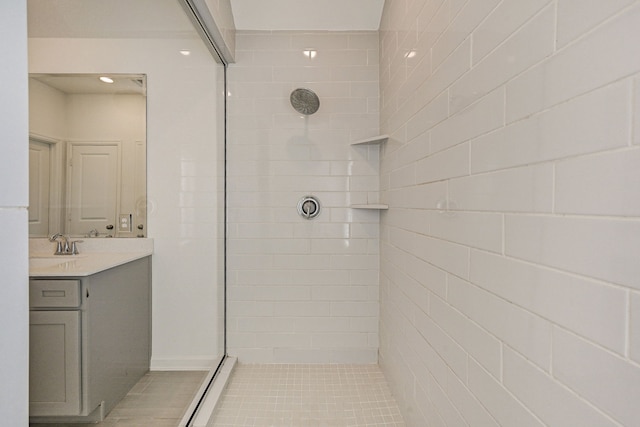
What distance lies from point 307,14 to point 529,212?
2.23m

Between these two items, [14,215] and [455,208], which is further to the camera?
[455,208]

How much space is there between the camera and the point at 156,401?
1643mm

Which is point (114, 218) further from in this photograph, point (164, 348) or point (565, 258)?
point (565, 258)

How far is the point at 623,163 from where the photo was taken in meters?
0.54

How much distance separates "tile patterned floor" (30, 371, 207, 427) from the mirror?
63cm

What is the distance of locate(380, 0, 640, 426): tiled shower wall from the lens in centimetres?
54

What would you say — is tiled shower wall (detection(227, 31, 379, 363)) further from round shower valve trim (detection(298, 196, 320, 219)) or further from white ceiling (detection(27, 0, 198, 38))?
white ceiling (detection(27, 0, 198, 38))

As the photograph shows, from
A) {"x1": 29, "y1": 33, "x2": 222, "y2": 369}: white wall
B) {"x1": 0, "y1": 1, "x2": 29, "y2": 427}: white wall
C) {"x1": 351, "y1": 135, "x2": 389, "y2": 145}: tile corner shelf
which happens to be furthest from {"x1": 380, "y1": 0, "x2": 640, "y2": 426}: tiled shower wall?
{"x1": 29, "y1": 33, "x2": 222, "y2": 369}: white wall

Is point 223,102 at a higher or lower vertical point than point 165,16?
lower

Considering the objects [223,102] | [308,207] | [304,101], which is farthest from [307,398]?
[223,102]

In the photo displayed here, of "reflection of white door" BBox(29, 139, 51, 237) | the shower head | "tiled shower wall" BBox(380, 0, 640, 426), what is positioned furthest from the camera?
the shower head

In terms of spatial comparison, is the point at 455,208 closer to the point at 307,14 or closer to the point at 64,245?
the point at 64,245

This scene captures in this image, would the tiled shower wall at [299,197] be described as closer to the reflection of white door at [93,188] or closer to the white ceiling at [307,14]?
the white ceiling at [307,14]

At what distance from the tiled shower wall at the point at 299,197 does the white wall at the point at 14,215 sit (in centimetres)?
196
